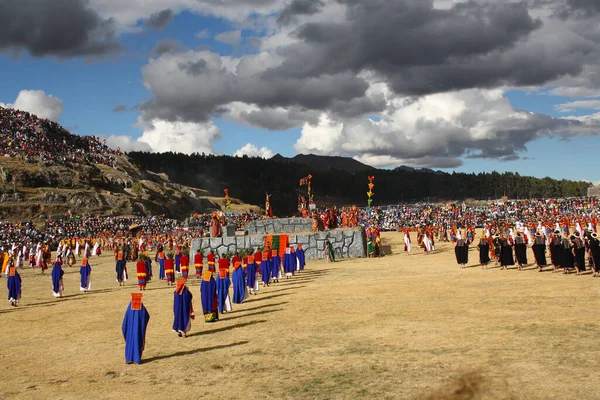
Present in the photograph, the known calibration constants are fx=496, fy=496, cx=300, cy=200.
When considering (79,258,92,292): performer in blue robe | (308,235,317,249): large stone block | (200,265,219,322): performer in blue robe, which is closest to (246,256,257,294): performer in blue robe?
(200,265,219,322): performer in blue robe

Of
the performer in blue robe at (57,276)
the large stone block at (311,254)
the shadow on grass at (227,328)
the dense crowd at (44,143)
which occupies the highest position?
the dense crowd at (44,143)

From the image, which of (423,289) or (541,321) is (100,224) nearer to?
(423,289)

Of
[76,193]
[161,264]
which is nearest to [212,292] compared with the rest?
[161,264]

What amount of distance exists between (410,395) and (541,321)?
5.70 meters

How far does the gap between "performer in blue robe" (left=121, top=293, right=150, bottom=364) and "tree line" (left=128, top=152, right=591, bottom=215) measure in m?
125

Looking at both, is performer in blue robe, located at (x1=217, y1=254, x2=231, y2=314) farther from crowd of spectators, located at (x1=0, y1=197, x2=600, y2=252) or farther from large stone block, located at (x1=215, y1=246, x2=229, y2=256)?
crowd of spectators, located at (x1=0, y1=197, x2=600, y2=252)

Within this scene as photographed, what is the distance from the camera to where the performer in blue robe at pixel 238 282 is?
17250 millimetres

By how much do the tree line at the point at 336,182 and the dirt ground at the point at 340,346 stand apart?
119013mm

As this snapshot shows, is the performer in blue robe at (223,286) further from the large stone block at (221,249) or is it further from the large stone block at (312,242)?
the large stone block at (221,249)

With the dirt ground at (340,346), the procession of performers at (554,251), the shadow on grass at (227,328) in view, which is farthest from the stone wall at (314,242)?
the shadow on grass at (227,328)

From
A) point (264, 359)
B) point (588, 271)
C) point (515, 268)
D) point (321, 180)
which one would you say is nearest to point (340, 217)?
point (515, 268)

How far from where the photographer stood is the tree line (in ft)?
490

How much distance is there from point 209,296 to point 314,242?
20.3 meters

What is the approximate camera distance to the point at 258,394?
26.3 ft
